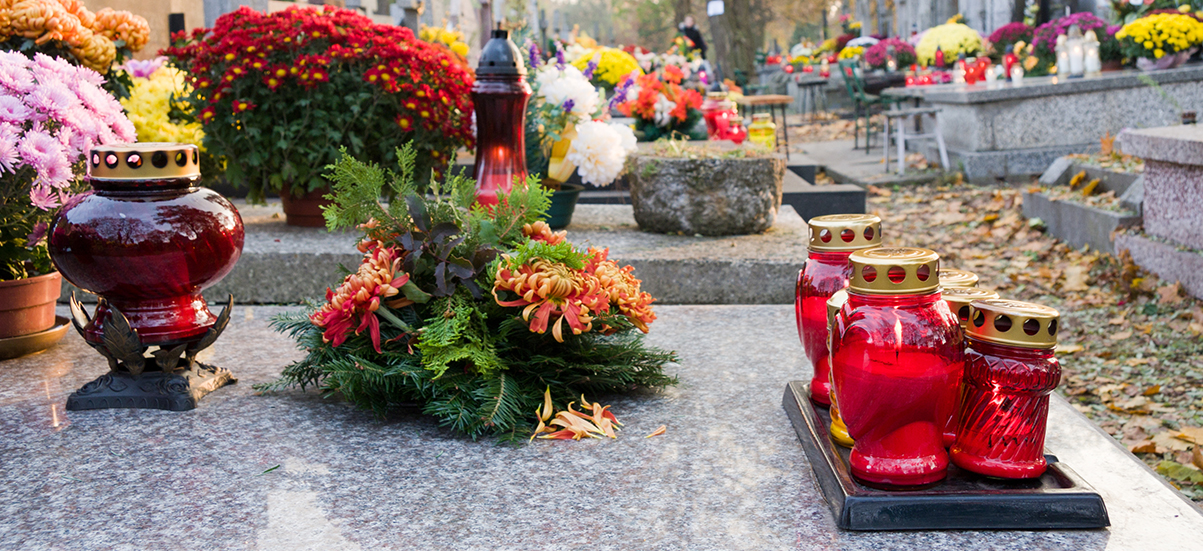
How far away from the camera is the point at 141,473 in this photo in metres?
1.48

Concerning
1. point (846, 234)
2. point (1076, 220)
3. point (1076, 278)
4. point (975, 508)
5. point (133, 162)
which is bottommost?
point (1076, 278)

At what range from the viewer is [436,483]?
4.71 feet

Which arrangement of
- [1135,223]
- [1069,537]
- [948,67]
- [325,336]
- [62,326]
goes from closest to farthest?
[1069,537] → [325,336] → [62,326] → [1135,223] → [948,67]

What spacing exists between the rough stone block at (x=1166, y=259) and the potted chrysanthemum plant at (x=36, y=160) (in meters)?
4.18

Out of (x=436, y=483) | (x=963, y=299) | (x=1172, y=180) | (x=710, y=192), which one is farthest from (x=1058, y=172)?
(x=436, y=483)

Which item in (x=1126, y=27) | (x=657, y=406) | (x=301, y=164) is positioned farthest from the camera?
(x=1126, y=27)

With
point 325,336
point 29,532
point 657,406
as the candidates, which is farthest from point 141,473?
point 657,406

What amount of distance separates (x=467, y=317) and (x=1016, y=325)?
915 millimetres

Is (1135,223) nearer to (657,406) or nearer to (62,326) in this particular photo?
(657,406)

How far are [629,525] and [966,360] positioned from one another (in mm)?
518

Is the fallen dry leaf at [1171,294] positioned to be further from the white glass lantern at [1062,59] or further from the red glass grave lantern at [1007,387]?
the white glass lantern at [1062,59]

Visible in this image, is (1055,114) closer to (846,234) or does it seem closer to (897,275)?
(846,234)

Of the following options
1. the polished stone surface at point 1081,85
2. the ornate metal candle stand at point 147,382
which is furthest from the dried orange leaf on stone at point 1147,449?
the polished stone surface at point 1081,85

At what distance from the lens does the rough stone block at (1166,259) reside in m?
4.01
